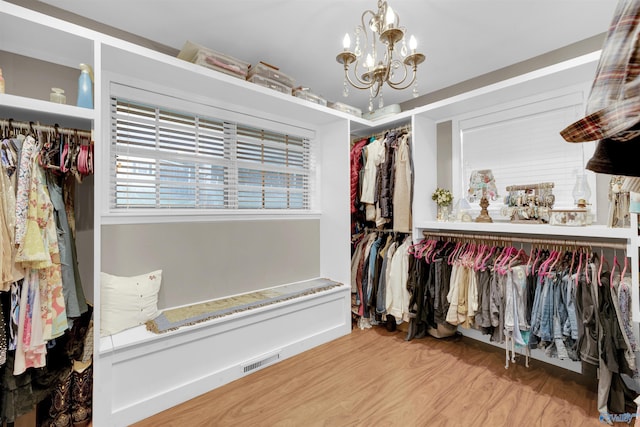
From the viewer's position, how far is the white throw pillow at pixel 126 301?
1.96 m

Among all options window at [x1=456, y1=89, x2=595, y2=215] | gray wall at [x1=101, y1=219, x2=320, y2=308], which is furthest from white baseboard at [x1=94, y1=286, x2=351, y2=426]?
window at [x1=456, y1=89, x2=595, y2=215]

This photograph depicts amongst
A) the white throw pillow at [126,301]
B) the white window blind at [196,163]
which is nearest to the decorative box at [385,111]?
the white window blind at [196,163]

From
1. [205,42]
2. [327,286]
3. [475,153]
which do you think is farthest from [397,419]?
[205,42]

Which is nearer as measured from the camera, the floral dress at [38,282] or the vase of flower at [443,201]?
the floral dress at [38,282]

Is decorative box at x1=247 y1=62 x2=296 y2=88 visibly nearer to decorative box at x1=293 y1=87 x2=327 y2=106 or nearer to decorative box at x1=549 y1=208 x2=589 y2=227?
decorative box at x1=293 y1=87 x2=327 y2=106

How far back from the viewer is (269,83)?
2.55m

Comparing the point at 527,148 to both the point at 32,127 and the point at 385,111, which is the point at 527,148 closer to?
the point at 385,111

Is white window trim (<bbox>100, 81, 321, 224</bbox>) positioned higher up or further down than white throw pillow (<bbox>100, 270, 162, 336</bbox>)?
higher up

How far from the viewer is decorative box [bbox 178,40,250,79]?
2170mm

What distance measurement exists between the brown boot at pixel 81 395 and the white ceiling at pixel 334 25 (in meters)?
2.31

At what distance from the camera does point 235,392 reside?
2115mm

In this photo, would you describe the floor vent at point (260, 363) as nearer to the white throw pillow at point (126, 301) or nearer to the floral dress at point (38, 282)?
the white throw pillow at point (126, 301)

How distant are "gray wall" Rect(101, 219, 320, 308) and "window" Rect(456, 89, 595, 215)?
6.10ft

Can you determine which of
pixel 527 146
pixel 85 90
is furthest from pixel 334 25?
pixel 527 146
